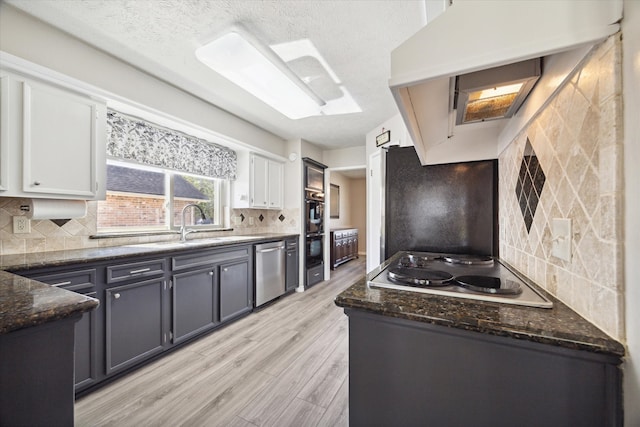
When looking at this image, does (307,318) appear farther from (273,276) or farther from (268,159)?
(268,159)

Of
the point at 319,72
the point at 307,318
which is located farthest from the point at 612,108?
the point at 307,318

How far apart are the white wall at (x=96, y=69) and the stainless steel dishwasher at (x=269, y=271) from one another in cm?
157

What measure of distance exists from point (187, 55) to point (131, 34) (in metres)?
0.35

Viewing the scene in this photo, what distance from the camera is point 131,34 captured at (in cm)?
175

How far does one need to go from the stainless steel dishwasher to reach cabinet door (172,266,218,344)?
69cm

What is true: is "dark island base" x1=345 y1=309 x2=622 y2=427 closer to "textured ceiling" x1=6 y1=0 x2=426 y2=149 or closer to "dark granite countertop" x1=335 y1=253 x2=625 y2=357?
"dark granite countertop" x1=335 y1=253 x2=625 y2=357

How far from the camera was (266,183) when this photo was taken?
12.5 feet

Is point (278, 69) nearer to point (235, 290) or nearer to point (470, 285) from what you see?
point (470, 285)

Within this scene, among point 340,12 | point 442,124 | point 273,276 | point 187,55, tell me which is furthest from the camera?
point 273,276

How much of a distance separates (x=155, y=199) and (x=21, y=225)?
3.43 feet

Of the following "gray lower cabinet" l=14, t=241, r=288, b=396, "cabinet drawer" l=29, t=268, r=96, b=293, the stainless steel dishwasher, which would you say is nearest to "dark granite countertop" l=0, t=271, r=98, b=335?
"cabinet drawer" l=29, t=268, r=96, b=293

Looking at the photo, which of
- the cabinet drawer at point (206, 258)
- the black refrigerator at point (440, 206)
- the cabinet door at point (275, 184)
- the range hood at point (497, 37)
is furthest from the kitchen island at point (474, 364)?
the cabinet door at point (275, 184)

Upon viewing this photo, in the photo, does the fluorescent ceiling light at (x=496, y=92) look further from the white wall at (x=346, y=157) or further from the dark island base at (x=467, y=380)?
the white wall at (x=346, y=157)

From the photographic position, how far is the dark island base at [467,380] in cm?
56
